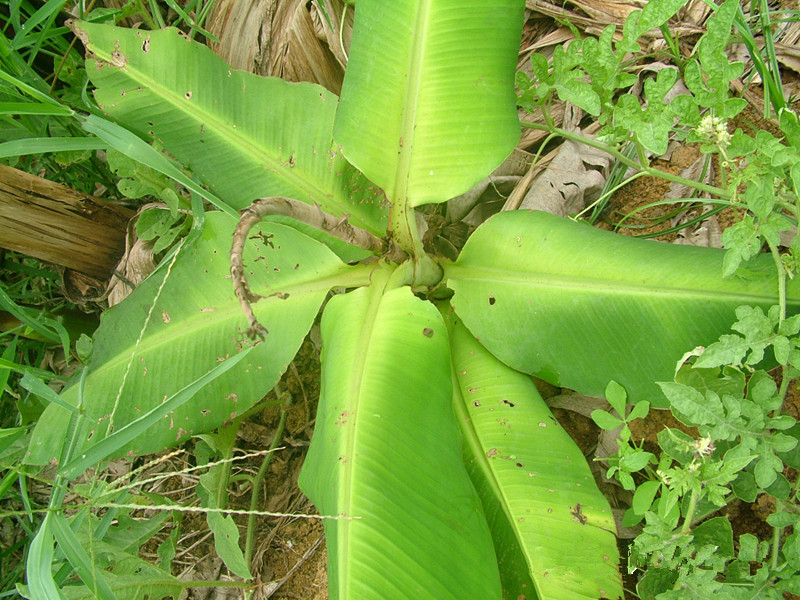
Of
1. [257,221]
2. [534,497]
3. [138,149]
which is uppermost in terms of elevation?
[138,149]

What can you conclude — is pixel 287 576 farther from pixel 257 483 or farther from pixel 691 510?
pixel 691 510

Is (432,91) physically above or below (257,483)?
above

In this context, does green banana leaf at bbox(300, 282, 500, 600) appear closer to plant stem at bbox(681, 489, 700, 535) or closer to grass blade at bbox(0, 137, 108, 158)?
plant stem at bbox(681, 489, 700, 535)

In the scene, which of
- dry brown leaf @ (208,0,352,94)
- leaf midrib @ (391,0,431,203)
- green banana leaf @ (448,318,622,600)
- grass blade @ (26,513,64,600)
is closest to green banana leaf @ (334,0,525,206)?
leaf midrib @ (391,0,431,203)

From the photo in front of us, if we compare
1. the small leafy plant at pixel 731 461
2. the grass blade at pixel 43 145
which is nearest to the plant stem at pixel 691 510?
the small leafy plant at pixel 731 461

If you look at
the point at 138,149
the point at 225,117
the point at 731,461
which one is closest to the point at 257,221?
the point at 138,149

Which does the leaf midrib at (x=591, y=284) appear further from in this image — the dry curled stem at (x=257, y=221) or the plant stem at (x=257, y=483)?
the plant stem at (x=257, y=483)
